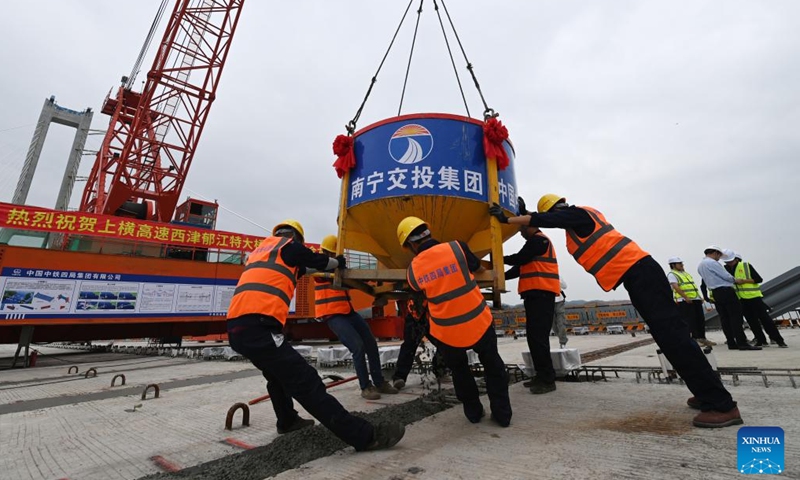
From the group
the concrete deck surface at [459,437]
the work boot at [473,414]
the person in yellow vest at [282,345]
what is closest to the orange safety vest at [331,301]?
the concrete deck surface at [459,437]

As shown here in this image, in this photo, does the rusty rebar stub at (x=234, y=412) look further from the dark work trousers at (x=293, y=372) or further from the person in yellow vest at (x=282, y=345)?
the dark work trousers at (x=293, y=372)

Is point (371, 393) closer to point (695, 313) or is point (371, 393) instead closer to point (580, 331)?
point (695, 313)

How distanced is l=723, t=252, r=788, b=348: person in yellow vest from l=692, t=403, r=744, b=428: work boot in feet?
16.1

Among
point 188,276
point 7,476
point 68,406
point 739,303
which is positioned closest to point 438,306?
point 7,476

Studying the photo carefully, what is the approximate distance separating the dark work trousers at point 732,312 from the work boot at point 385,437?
5990 mm

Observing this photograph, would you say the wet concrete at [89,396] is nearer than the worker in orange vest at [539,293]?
No

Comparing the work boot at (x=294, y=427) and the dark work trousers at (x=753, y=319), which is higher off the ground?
the dark work trousers at (x=753, y=319)

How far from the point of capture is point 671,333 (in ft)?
6.82

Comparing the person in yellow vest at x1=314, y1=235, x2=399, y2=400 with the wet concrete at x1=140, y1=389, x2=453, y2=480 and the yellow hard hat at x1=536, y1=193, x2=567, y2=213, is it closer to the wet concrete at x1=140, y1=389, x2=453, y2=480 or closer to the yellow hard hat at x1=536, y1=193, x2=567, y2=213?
the wet concrete at x1=140, y1=389, x2=453, y2=480

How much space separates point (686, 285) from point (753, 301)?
85 centimetres

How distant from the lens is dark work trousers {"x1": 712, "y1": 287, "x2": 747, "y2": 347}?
5277 millimetres

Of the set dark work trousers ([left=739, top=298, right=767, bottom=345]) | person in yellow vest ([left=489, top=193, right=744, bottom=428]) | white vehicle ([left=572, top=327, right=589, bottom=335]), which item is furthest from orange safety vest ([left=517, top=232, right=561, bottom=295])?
white vehicle ([left=572, top=327, right=589, bottom=335])

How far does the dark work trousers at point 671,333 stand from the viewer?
1.94 metres

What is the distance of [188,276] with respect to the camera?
947 centimetres
